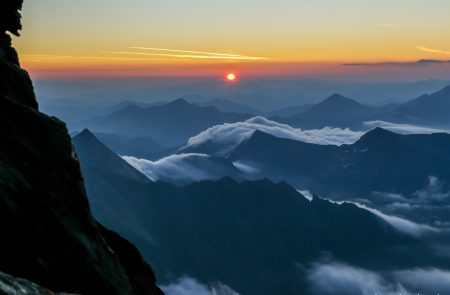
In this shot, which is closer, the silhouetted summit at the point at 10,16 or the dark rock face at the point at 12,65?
the dark rock face at the point at 12,65

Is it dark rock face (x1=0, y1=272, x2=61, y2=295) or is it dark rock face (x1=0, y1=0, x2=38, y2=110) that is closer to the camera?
dark rock face (x1=0, y1=272, x2=61, y2=295)

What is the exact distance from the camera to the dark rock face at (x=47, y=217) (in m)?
37.2

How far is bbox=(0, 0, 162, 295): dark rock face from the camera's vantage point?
1464 inches

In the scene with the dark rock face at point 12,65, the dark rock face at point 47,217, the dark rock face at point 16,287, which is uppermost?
the dark rock face at point 12,65

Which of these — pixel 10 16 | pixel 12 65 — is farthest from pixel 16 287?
pixel 10 16

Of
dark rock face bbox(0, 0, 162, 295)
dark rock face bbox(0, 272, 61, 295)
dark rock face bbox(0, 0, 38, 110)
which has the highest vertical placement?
dark rock face bbox(0, 0, 38, 110)

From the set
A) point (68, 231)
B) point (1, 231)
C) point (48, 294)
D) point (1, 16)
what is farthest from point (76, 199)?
point (1, 16)

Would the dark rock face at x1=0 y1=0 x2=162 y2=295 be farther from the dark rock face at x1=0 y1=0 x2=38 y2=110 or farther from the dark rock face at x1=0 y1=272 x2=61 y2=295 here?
the dark rock face at x1=0 y1=272 x2=61 y2=295

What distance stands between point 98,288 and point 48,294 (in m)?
18.5

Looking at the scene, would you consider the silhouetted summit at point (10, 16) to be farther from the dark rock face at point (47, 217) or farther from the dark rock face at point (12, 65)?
the dark rock face at point (47, 217)

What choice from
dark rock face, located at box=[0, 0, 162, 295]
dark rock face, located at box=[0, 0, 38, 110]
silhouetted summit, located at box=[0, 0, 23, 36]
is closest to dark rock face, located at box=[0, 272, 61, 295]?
dark rock face, located at box=[0, 0, 162, 295]

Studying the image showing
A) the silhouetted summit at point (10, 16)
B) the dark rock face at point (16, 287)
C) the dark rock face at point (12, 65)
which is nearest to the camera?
the dark rock face at point (16, 287)

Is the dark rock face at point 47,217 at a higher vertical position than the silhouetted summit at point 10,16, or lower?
lower

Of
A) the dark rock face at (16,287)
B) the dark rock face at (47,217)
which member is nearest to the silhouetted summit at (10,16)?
the dark rock face at (47,217)
